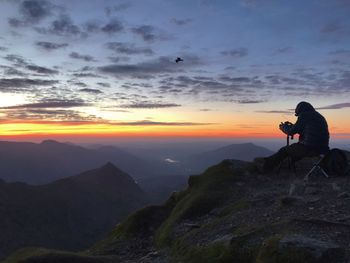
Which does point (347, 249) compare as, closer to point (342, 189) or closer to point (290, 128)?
point (342, 189)

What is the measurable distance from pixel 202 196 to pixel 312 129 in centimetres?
773

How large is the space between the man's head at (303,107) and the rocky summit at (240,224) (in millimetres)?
4142

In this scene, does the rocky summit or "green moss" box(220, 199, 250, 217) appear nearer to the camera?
the rocky summit

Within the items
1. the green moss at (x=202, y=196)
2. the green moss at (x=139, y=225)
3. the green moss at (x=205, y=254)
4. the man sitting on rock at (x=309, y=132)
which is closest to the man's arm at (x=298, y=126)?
the man sitting on rock at (x=309, y=132)

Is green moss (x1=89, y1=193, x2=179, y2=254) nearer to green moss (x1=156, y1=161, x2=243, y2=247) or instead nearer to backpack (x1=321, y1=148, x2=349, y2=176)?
green moss (x1=156, y1=161, x2=243, y2=247)

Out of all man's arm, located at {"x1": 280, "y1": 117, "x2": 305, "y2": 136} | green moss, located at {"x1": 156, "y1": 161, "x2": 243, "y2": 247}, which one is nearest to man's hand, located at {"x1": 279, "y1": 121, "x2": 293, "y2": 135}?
man's arm, located at {"x1": 280, "y1": 117, "x2": 305, "y2": 136}

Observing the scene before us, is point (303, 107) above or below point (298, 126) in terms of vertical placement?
above

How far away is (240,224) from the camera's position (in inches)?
714

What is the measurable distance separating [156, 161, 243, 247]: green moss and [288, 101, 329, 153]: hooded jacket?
5.67 metres

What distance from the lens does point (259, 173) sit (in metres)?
28.1

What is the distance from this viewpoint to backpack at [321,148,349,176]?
24281mm

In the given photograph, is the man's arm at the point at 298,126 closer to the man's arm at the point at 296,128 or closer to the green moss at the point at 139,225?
the man's arm at the point at 296,128

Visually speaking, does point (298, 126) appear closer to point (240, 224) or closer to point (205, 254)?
point (240, 224)

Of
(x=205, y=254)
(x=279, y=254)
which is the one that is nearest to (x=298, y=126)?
(x=205, y=254)
